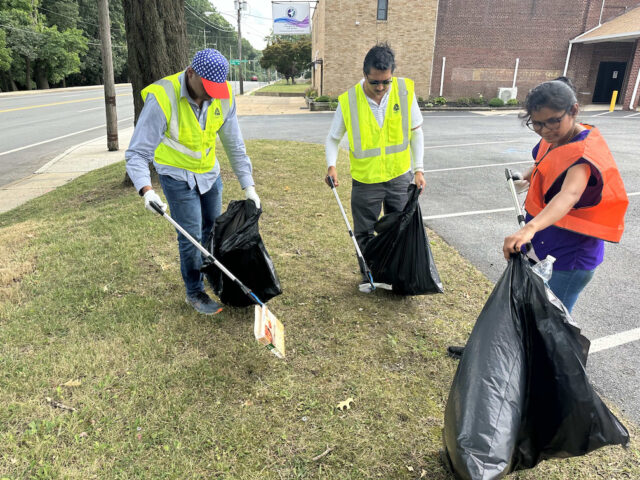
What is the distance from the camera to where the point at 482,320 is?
185cm

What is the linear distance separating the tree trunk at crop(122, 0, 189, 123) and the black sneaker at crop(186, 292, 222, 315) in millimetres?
3267

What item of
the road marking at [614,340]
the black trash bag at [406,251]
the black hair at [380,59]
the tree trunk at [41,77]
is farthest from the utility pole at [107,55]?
the tree trunk at [41,77]

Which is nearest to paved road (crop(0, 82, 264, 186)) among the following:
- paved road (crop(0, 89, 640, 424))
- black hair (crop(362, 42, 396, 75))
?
paved road (crop(0, 89, 640, 424))

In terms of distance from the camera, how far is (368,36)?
2178 centimetres

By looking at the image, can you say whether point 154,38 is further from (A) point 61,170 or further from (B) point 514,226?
(B) point 514,226

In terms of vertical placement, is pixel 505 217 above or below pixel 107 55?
below

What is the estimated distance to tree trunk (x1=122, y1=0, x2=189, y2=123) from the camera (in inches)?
214

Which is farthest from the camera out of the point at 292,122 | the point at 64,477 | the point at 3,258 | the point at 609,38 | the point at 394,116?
the point at 609,38

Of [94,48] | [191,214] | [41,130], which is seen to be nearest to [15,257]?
[191,214]

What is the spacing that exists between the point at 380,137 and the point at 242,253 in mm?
1329

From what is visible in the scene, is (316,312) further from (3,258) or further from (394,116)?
(3,258)

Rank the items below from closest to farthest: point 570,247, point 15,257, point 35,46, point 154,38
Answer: point 570,247 → point 15,257 → point 154,38 → point 35,46

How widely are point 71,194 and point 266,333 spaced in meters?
5.64

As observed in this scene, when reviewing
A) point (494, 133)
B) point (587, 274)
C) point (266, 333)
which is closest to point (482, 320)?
point (587, 274)
